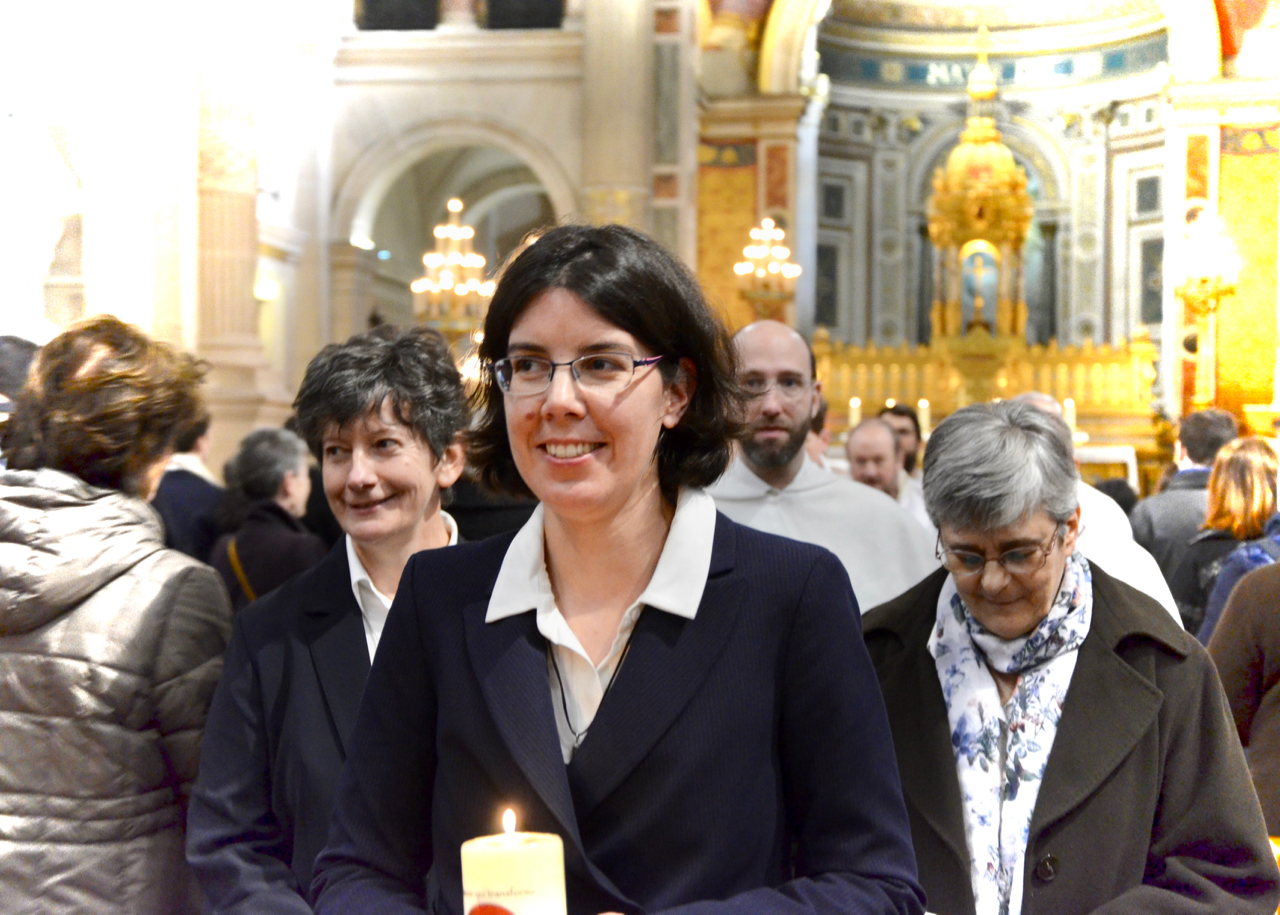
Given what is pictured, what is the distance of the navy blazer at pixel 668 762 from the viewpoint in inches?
64.6

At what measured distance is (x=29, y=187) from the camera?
6.89m

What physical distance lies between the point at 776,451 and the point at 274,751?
6.70 feet

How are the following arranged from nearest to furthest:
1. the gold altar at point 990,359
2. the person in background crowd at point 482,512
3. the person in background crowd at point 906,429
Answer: the person in background crowd at point 482,512, the person in background crowd at point 906,429, the gold altar at point 990,359

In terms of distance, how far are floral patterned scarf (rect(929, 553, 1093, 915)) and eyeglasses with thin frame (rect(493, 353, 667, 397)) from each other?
0.89 m

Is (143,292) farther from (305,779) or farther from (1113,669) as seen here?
(1113,669)

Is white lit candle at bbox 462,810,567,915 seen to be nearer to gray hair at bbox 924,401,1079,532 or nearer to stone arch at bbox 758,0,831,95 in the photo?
gray hair at bbox 924,401,1079,532

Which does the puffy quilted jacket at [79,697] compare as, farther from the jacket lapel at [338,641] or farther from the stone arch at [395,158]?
the stone arch at [395,158]

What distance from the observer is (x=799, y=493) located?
4.23 metres

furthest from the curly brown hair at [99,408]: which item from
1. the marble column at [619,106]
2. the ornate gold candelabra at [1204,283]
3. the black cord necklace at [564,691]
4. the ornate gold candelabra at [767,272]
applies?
the ornate gold candelabra at [1204,283]

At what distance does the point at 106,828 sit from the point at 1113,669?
160 centimetres

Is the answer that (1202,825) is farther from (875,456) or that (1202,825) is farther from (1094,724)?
(875,456)

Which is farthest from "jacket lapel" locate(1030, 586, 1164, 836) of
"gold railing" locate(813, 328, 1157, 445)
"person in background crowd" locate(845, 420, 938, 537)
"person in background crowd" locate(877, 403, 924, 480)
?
"gold railing" locate(813, 328, 1157, 445)

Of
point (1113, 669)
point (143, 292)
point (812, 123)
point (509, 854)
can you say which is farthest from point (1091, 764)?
point (812, 123)

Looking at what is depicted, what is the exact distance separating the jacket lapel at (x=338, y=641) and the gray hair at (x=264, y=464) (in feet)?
7.81
